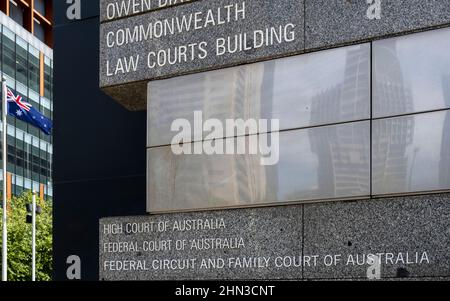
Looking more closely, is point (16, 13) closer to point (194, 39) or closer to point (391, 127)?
point (194, 39)

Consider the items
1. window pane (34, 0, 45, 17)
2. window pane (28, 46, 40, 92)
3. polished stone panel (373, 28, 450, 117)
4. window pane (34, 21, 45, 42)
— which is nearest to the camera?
polished stone panel (373, 28, 450, 117)

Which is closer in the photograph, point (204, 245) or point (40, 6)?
point (204, 245)

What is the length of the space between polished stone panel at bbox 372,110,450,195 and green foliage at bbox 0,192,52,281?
34887 mm

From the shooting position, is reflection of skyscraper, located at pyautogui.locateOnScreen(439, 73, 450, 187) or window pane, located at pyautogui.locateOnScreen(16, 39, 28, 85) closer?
reflection of skyscraper, located at pyautogui.locateOnScreen(439, 73, 450, 187)

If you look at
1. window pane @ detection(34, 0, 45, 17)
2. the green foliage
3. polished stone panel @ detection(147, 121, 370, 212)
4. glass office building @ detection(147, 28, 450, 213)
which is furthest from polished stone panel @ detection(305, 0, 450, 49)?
window pane @ detection(34, 0, 45, 17)

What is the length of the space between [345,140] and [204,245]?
2681 mm

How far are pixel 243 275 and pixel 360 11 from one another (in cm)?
419

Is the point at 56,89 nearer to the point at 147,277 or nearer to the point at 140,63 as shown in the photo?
the point at 140,63

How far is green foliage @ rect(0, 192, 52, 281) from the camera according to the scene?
144 feet

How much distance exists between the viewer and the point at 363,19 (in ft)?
38.4

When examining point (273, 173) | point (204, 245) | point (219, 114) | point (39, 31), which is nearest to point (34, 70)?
point (39, 31)

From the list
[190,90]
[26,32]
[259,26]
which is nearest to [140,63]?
[190,90]

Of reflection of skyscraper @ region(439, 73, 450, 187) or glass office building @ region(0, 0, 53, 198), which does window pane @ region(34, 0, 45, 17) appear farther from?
reflection of skyscraper @ region(439, 73, 450, 187)

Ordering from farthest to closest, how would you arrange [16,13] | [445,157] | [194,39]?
1. [16,13]
2. [194,39]
3. [445,157]
